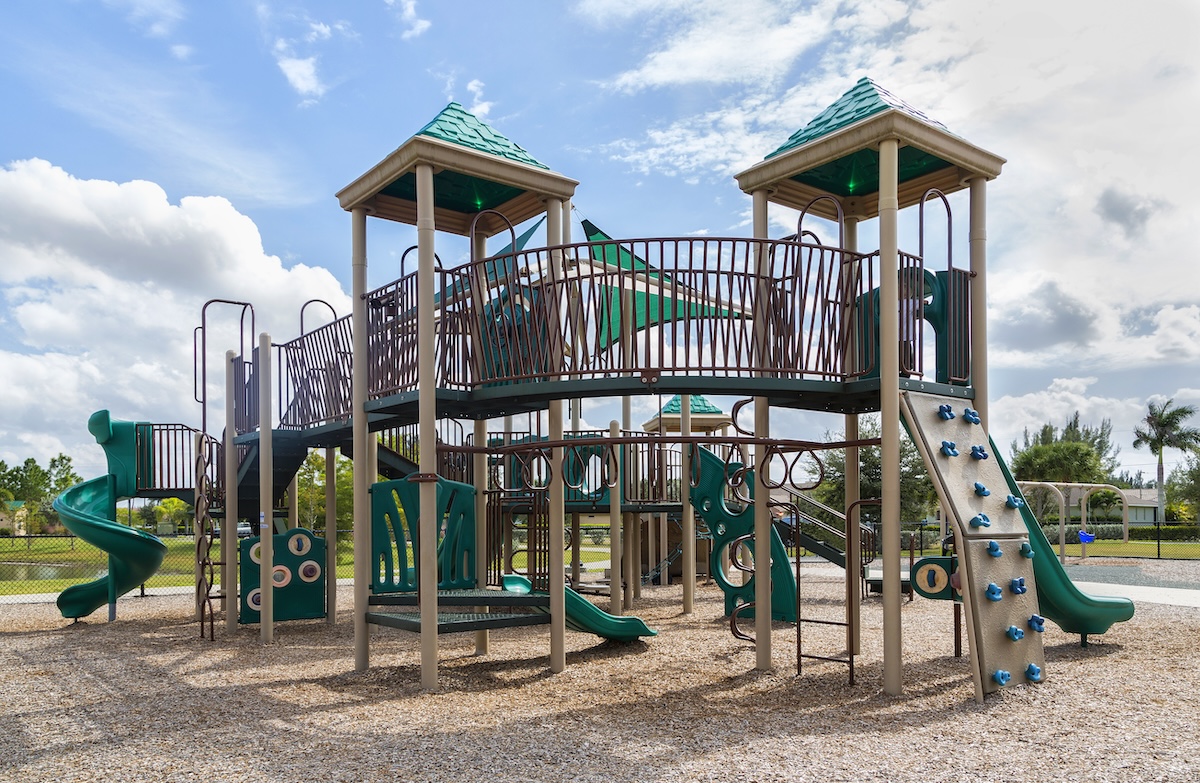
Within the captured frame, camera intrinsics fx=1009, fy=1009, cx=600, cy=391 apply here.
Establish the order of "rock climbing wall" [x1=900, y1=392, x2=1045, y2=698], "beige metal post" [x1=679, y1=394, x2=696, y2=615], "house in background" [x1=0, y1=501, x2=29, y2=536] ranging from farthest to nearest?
"house in background" [x1=0, y1=501, x2=29, y2=536] < "beige metal post" [x1=679, y1=394, x2=696, y2=615] < "rock climbing wall" [x1=900, y1=392, x2=1045, y2=698]

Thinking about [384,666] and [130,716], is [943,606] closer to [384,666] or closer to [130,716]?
[384,666]

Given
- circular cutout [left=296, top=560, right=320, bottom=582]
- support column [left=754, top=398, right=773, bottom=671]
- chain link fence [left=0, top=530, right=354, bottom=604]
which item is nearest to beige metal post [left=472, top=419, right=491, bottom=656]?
support column [left=754, top=398, right=773, bottom=671]

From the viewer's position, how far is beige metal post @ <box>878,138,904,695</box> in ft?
27.7

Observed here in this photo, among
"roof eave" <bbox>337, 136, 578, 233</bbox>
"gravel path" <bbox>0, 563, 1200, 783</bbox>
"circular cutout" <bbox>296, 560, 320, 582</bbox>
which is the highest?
"roof eave" <bbox>337, 136, 578, 233</bbox>

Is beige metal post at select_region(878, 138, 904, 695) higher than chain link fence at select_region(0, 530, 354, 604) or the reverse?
higher

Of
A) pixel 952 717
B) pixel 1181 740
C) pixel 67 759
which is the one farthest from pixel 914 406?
pixel 67 759

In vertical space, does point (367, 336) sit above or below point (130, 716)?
above

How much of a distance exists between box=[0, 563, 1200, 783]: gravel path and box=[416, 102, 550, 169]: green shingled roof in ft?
16.5

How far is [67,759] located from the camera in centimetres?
651

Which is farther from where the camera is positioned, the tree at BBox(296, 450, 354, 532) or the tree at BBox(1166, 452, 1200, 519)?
the tree at BBox(1166, 452, 1200, 519)

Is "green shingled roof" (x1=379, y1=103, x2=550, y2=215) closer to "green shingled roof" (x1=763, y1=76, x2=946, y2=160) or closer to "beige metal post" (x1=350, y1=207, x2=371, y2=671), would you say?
"beige metal post" (x1=350, y1=207, x2=371, y2=671)

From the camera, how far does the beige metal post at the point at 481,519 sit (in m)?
10.9

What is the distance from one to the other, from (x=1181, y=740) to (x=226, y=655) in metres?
9.31

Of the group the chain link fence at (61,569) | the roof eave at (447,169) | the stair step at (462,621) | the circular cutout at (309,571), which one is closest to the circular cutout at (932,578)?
the stair step at (462,621)
